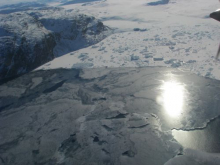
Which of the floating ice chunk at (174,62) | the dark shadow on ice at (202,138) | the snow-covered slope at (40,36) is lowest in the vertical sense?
the dark shadow on ice at (202,138)

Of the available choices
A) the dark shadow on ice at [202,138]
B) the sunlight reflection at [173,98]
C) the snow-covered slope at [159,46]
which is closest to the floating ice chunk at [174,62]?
the snow-covered slope at [159,46]

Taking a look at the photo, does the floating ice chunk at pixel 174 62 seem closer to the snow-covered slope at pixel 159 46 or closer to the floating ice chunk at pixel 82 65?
the snow-covered slope at pixel 159 46

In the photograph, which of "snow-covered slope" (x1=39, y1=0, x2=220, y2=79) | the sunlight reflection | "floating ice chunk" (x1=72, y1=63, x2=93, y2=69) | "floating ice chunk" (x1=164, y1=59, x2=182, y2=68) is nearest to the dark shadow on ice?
the sunlight reflection

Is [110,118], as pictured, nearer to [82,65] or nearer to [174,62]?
[82,65]

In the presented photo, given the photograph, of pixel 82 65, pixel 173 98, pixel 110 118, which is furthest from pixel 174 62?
pixel 110 118

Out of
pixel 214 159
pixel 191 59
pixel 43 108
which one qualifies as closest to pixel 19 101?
pixel 43 108

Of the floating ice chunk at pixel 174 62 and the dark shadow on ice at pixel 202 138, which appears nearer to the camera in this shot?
the dark shadow on ice at pixel 202 138
